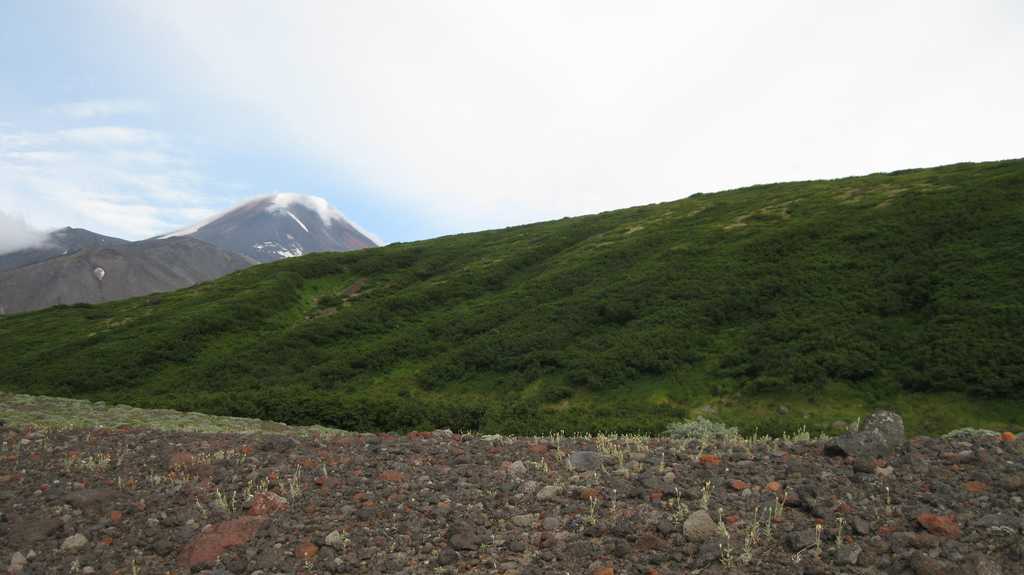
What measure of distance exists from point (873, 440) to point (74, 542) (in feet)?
32.1

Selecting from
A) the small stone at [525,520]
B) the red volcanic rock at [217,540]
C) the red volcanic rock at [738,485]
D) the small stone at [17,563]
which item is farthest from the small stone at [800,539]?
the small stone at [17,563]

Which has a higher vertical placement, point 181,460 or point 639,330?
point 181,460

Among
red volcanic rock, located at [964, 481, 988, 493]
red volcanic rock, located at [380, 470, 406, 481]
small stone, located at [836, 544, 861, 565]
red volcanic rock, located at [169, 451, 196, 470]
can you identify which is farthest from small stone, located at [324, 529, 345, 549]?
red volcanic rock, located at [964, 481, 988, 493]

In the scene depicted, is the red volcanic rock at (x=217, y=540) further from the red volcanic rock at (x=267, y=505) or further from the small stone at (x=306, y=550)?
the small stone at (x=306, y=550)

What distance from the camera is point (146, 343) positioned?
133ft

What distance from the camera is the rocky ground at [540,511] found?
524cm

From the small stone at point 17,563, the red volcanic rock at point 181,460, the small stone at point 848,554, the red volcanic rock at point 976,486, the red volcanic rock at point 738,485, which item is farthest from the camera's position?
the red volcanic rock at point 181,460

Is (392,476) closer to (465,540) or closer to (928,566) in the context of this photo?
(465,540)

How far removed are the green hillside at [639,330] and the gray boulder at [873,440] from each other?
9004mm

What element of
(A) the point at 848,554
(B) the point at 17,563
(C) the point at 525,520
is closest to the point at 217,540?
(B) the point at 17,563

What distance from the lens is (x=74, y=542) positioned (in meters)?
6.24

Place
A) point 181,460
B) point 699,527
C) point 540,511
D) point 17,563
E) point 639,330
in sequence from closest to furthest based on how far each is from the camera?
point 699,527
point 17,563
point 540,511
point 181,460
point 639,330

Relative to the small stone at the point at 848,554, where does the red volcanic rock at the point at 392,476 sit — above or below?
above

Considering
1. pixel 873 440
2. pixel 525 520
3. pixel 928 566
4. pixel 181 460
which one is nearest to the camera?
pixel 928 566
